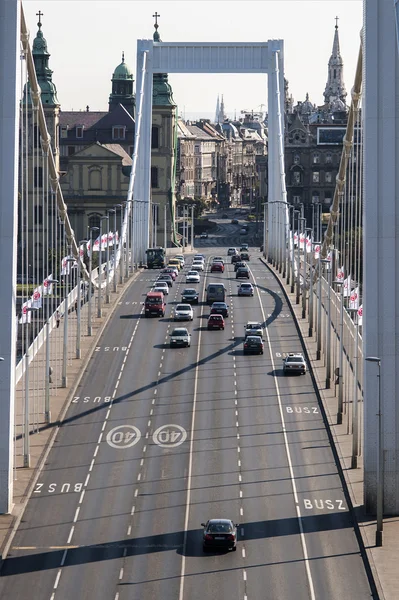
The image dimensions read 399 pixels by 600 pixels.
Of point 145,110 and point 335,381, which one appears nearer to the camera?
point 335,381

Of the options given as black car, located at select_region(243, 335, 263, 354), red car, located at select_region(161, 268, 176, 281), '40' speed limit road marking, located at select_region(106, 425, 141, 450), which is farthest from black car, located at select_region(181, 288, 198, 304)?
'40' speed limit road marking, located at select_region(106, 425, 141, 450)

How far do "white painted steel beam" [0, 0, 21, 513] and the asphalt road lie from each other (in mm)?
4221

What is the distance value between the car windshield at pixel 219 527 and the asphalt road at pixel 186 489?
0.86 metres

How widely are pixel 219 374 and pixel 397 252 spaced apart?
27.4 meters

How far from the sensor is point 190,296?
397ft

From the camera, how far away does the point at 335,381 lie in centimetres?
8769

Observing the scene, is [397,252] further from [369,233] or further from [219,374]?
[219,374]

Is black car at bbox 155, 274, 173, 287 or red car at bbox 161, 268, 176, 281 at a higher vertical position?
red car at bbox 161, 268, 176, 281

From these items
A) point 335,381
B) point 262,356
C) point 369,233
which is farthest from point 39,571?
point 262,356

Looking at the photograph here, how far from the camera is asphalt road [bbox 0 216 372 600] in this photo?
55.3m

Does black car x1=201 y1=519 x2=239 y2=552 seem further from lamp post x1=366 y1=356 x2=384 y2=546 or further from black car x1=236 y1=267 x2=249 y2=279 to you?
black car x1=236 y1=267 x2=249 y2=279

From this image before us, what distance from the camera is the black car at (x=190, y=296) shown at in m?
121

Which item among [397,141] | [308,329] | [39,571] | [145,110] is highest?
[145,110]

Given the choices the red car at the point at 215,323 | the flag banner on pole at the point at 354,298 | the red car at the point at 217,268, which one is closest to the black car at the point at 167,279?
the red car at the point at 217,268
